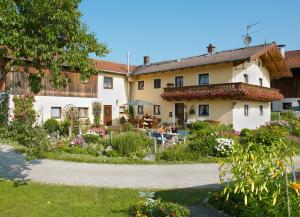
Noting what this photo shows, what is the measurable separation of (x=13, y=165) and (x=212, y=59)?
1973cm

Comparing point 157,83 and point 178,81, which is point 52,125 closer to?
point 157,83

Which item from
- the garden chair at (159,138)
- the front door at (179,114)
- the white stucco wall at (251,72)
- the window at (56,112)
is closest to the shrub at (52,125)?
the window at (56,112)

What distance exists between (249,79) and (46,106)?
17377mm

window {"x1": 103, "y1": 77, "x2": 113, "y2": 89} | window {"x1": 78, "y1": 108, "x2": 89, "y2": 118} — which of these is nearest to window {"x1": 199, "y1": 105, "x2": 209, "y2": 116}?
window {"x1": 103, "y1": 77, "x2": 113, "y2": 89}

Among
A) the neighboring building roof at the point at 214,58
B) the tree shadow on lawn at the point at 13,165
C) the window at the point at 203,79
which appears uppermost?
the neighboring building roof at the point at 214,58

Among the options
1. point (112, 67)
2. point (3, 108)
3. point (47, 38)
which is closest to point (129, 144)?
point (3, 108)

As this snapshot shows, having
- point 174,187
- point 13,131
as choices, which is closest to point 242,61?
point 174,187

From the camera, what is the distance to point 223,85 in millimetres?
25219

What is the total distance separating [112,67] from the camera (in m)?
33.0

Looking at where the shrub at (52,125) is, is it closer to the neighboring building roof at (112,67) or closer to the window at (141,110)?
the neighboring building roof at (112,67)

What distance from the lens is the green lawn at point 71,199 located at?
7.06 meters

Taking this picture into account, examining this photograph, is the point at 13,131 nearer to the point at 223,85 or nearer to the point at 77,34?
the point at 77,34

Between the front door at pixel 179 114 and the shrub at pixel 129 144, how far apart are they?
42.9 feet

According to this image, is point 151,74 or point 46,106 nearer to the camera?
point 46,106
